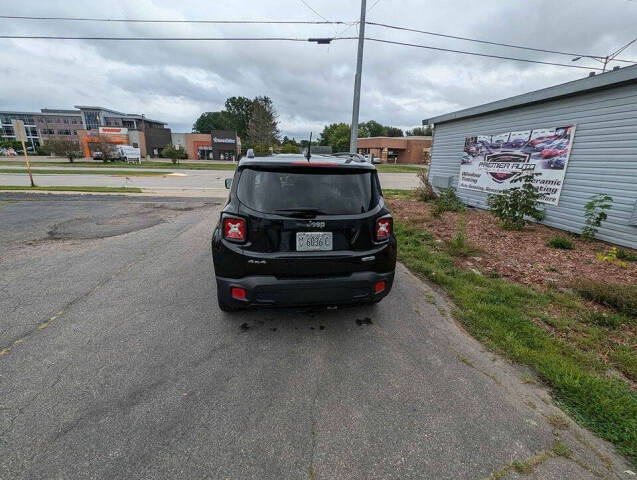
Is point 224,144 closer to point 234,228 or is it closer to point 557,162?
point 557,162

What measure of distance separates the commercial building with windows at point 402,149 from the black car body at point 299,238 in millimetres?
51788

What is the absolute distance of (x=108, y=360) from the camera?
8.31 feet

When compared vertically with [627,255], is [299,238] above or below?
above

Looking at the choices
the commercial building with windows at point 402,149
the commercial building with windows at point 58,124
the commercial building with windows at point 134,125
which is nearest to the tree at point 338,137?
the commercial building with windows at point 402,149

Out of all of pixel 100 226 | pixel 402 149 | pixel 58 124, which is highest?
pixel 58 124

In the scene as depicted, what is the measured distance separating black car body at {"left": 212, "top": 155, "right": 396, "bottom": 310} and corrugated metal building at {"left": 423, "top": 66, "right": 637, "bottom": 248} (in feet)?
20.9

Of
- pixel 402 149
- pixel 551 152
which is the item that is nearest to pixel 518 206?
pixel 551 152

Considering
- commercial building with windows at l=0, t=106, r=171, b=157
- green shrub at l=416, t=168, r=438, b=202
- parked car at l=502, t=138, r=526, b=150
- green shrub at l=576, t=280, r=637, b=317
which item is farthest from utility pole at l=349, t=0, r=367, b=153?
commercial building with windows at l=0, t=106, r=171, b=157

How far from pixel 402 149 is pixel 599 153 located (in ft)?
161

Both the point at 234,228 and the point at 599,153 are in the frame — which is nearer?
the point at 234,228

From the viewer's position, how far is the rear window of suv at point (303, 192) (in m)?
2.71

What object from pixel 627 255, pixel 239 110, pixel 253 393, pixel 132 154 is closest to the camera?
pixel 253 393

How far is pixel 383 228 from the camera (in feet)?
9.58

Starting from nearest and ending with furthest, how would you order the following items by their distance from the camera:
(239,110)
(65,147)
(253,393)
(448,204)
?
(253,393) < (448,204) < (65,147) < (239,110)
